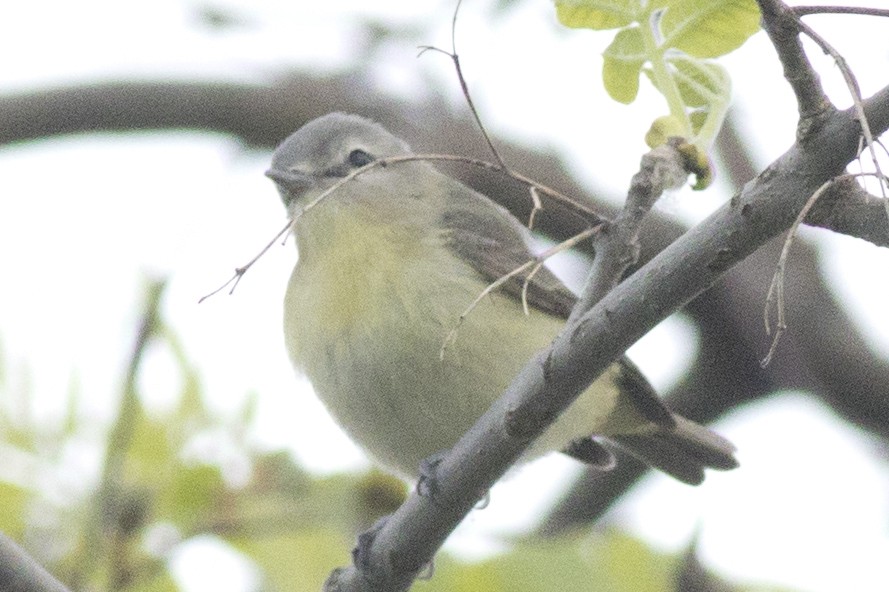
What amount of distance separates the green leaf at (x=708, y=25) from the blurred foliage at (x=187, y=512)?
129 cm

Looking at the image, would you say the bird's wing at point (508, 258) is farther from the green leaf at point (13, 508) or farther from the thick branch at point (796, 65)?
the thick branch at point (796, 65)

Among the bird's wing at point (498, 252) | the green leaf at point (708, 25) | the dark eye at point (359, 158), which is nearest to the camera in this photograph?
the green leaf at point (708, 25)

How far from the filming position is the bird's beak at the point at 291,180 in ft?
14.1

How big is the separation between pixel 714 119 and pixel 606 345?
1.61 ft

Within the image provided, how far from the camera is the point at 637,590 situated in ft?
10.2

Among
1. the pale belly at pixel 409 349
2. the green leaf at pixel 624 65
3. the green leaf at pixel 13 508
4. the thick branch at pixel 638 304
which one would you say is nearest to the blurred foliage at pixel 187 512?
the green leaf at pixel 13 508

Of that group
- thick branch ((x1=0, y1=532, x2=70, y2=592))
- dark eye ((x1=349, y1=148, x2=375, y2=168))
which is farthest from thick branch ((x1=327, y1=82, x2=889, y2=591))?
dark eye ((x1=349, y1=148, x2=375, y2=168))

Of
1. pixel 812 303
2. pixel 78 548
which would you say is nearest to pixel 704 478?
pixel 812 303

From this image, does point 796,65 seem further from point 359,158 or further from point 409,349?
point 359,158

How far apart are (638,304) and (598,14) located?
54cm

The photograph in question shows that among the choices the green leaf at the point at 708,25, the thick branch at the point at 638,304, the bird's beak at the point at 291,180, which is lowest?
the thick branch at the point at 638,304

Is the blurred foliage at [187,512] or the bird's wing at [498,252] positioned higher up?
the bird's wing at [498,252]

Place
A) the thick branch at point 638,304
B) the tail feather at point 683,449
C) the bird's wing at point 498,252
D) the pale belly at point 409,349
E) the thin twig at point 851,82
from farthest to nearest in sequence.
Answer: the tail feather at point 683,449
the bird's wing at point 498,252
the pale belly at point 409,349
the thick branch at point 638,304
the thin twig at point 851,82

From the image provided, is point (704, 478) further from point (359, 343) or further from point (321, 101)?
point (321, 101)
